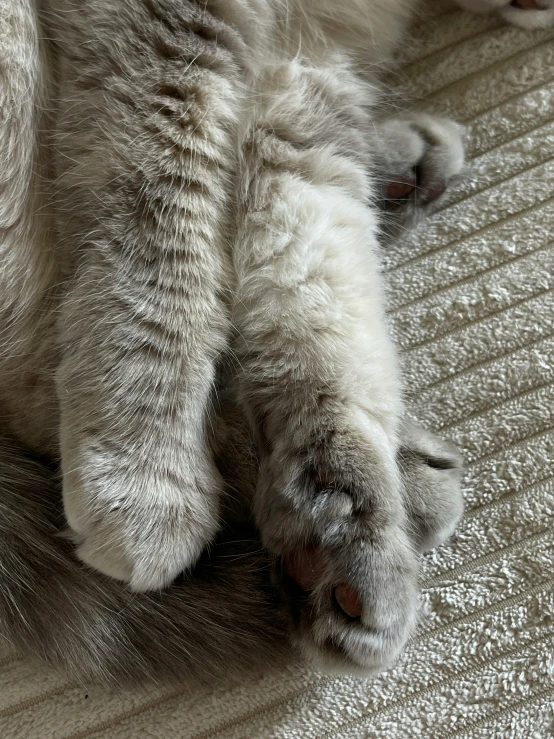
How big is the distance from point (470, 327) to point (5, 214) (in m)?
0.59

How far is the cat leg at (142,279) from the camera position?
715mm

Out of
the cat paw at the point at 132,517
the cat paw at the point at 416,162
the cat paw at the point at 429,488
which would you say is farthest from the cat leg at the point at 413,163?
the cat paw at the point at 132,517

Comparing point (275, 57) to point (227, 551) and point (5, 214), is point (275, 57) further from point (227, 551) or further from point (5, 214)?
point (227, 551)

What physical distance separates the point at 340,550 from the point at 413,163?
527mm

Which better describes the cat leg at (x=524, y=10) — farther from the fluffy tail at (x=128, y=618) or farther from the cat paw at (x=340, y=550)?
the fluffy tail at (x=128, y=618)

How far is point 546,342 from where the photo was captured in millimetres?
892

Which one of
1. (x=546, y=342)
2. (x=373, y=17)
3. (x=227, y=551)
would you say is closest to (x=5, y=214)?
(x=227, y=551)

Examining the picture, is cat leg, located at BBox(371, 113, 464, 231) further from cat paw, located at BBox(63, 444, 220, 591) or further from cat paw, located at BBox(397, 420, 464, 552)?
cat paw, located at BBox(63, 444, 220, 591)

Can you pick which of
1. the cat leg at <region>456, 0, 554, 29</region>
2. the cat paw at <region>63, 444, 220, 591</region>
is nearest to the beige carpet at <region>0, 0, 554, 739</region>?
the cat leg at <region>456, 0, 554, 29</region>

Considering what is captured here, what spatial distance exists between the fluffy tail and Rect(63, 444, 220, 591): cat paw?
1.3 inches

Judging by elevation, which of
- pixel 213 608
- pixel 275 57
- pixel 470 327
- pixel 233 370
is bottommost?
pixel 213 608

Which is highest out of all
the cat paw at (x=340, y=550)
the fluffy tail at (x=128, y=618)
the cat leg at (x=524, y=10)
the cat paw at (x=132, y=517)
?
the cat leg at (x=524, y=10)

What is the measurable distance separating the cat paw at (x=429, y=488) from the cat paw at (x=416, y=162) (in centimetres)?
31

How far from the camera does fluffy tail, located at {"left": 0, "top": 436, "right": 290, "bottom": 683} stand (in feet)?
2.39
